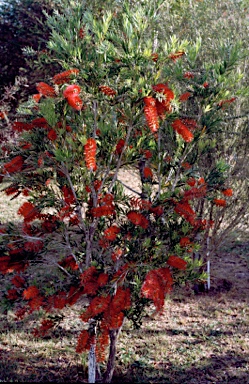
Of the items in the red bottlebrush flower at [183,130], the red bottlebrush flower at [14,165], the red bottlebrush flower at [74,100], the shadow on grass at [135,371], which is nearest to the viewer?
the red bottlebrush flower at [74,100]

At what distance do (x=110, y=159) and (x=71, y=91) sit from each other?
609mm

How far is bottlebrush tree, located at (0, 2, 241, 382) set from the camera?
9.80 ft

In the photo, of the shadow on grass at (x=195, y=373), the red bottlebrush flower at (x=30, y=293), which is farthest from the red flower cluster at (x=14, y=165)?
the shadow on grass at (x=195, y=373)

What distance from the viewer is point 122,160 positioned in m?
3.33

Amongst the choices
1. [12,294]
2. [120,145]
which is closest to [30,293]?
[12,294]

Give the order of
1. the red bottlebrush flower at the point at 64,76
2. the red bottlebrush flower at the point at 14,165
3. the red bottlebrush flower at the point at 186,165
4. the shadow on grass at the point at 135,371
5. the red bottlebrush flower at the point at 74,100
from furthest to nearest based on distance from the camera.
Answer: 1. the shadow on grass at the point at 135,371
2. the red bottlebrush flower at the point at 186,165
3. the red bottlebrush flower at the point at 14,165
4. the red bottlebrush flower at the point at 64,76
5. the red bottlebrush flower at the point at 74,100

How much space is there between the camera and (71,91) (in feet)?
9.25

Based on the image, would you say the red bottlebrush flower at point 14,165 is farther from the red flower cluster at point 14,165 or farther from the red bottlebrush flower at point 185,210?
the red bottlebrush flower at point 185,210

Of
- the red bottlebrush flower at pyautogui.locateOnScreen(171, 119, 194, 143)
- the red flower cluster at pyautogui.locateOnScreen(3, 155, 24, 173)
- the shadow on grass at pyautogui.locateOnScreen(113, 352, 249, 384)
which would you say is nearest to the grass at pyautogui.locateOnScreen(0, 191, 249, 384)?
the shadow on grass at pyautogui.locateOnScreen(113, 352, 249, 384)

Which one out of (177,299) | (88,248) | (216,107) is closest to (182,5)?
(216,107)

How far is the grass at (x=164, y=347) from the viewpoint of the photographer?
4.19m

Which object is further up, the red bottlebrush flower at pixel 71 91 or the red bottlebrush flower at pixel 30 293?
the red bottlebrush flower at pixel 71 91

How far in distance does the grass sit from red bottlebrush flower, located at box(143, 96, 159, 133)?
1.72m

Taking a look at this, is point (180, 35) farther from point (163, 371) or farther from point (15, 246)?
point (163, 371)
